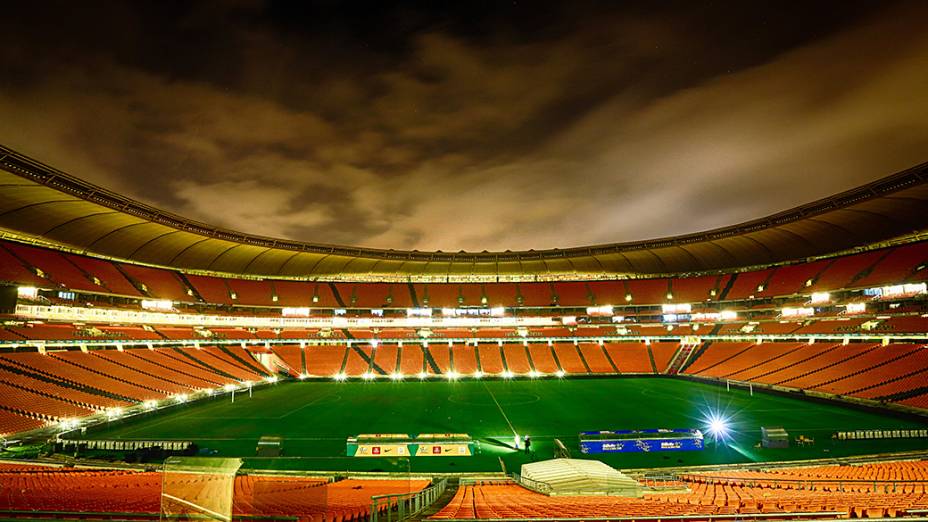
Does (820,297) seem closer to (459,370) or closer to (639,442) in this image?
(639,442)

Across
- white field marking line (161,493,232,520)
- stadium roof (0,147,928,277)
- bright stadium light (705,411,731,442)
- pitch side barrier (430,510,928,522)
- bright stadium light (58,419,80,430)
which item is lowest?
bright stadium light (705,411,731,442)

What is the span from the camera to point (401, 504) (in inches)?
347

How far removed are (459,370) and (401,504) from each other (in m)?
42.5

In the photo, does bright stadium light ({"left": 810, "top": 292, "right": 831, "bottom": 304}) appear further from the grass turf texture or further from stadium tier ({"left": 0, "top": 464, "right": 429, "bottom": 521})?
stadium tier ({"left": 0, "top": 464, "right": 429, "bottom": 521})

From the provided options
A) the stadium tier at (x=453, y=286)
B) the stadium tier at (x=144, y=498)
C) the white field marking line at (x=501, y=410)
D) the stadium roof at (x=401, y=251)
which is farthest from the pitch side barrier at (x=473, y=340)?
the stadium tier at (x=144, y=498)

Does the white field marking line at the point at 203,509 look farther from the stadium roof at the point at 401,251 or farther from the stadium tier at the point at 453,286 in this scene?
the stadium tier at the point at 453,286

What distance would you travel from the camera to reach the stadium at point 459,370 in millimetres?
13125

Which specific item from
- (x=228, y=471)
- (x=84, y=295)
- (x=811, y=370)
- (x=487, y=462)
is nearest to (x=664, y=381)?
(x=811, y=370)

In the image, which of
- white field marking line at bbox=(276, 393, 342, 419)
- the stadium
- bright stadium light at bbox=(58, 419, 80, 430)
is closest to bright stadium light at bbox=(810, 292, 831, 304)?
the stadium

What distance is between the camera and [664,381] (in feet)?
152

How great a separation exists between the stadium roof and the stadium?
0.25 metres

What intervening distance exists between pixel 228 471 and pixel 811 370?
4654 centimetres

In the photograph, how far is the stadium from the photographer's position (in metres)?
13.1

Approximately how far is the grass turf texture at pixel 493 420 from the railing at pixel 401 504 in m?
6.42
